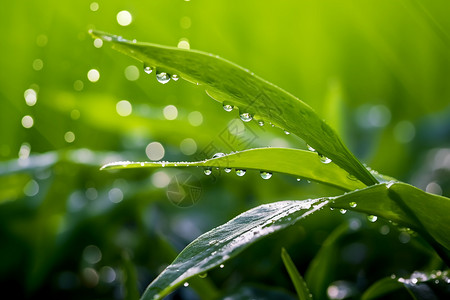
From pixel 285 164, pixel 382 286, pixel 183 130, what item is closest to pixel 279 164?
pixel 285 164

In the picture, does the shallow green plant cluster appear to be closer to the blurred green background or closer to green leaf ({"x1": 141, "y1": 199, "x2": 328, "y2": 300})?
green leaf ({"x1": 141, "y1": 199, "x2": 328, "y2": 300})

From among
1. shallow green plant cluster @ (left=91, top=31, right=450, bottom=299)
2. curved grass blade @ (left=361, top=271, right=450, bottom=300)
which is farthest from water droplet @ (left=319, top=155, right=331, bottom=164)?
curved grass blade @ (left=361, top=271, right=450, bottom=300)

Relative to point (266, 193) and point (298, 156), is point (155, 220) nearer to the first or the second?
point (266, 193)

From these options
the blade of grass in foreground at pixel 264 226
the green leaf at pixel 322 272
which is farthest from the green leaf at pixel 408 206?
the green leaf at pixel 322 272

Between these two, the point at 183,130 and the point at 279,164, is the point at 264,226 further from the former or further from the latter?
the point at 183,130

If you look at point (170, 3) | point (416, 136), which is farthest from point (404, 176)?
point (170, 3)

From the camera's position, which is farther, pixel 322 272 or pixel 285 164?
pixel 322 272
